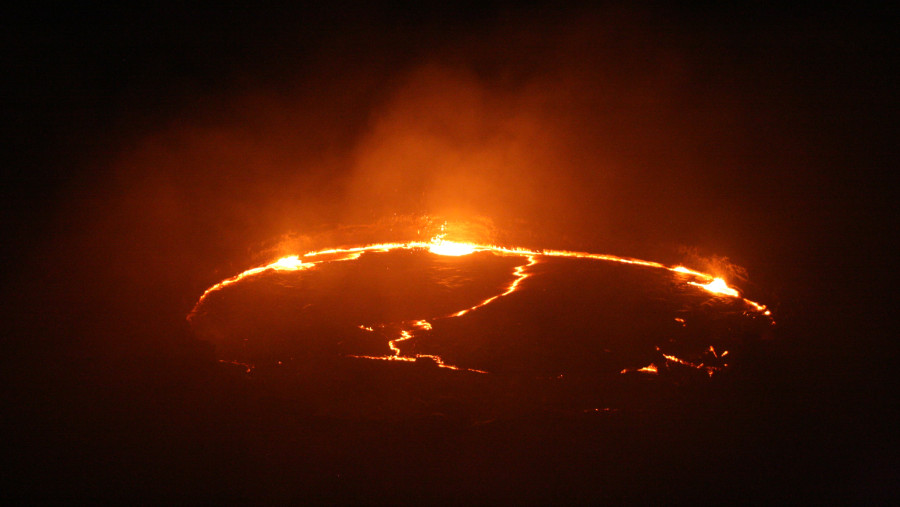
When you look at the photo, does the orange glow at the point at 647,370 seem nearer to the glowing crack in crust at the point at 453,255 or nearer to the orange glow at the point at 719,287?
the glowing crack in crust at the point at 453,255

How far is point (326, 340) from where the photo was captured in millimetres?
Answer: 3922

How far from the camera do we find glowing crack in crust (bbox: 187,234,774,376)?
3729mm

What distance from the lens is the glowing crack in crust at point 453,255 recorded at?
3729mm

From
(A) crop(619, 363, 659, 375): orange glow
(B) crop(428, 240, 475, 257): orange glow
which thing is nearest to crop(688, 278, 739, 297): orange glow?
(A) crop(619, 363, 659, 375): orange glow

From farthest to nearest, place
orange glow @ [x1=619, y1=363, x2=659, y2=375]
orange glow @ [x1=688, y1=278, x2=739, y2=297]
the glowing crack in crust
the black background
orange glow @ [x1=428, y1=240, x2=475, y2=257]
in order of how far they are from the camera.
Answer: orange glow @ [x1=428, y1=240, x2=475, y2=257], orange glow @ [x1=688, y1=278, x2=739, y2=297], the glowing crack in crust, orange glow @ [x1=619, y1=363, x2=659, y2=375], the black background

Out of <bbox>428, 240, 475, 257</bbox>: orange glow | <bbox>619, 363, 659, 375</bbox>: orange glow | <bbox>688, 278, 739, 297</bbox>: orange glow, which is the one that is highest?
<bbox>428, 240, 475, 257</bbox>: orange glow

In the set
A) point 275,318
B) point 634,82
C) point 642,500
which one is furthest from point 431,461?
point 634,82

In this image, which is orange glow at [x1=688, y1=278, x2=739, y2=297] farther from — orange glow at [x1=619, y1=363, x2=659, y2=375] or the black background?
orange glow at [x1=619, y1=363, x2=659, y2=375]

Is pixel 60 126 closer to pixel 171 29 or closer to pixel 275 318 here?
pixel 171 29

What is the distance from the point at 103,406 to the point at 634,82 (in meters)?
5.42

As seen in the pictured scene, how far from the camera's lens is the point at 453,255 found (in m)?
5.53

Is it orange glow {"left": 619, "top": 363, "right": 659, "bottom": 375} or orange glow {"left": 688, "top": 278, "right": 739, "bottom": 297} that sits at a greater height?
orange glow {"left": 688, "top": 278, "right": 739, "bottom": 297}

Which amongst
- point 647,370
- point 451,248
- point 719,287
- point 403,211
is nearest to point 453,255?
point 451,248

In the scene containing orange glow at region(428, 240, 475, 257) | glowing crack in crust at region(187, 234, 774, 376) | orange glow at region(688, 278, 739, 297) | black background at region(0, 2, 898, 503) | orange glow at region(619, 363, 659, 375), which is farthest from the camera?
orange glow at region(428, 240, 475, 257)
